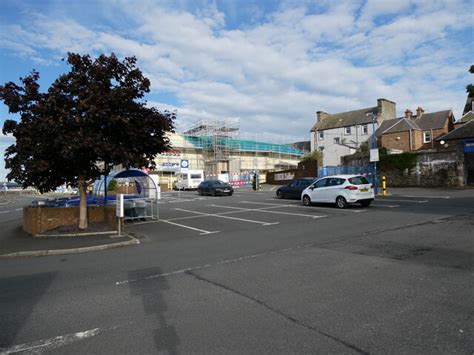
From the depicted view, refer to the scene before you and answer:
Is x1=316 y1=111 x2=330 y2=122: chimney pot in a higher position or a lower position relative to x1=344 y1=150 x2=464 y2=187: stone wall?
higher

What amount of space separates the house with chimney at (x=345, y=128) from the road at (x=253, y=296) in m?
43.9

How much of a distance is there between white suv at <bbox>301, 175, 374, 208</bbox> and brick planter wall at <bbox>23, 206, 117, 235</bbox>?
1000 centimetres

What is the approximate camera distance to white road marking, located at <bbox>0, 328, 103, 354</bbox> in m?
4.06

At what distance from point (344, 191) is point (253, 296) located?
13172 mm

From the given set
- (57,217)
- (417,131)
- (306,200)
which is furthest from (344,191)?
(417,131)

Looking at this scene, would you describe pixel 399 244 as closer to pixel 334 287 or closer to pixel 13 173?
pixel 334 287

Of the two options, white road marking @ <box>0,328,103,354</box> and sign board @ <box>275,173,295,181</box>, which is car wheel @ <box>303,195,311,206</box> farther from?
sign board @ <box>275,173,295,181</box>

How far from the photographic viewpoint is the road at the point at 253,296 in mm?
4059

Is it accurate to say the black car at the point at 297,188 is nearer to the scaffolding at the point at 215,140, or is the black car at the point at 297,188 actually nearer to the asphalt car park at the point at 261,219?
the asphalt car park at the point at 261,219

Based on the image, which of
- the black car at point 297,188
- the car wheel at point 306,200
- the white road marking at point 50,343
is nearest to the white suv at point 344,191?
the car wheel at point 306,200

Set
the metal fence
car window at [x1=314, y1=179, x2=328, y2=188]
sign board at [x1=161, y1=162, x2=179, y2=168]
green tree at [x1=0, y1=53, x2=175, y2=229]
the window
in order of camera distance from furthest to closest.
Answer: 1. sign board at [x1=161, y1=162, x2=179, y2=168]
2. the window
3. car window at [x1=314, y1=179, x2=328, y2=188]
4. the metal fence
5. green tree at [x1=0, y1=53, x2=175, y2=229]

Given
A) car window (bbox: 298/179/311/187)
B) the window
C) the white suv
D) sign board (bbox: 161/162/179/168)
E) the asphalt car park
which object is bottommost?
the asphalt car park

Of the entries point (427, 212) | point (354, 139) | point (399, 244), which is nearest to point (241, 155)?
point (354, 139)

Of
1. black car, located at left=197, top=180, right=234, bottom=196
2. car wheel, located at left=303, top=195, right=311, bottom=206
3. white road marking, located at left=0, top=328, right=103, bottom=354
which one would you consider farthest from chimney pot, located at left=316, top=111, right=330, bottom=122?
white road marking, located at left=0, top=328, right=103, bottom=354
